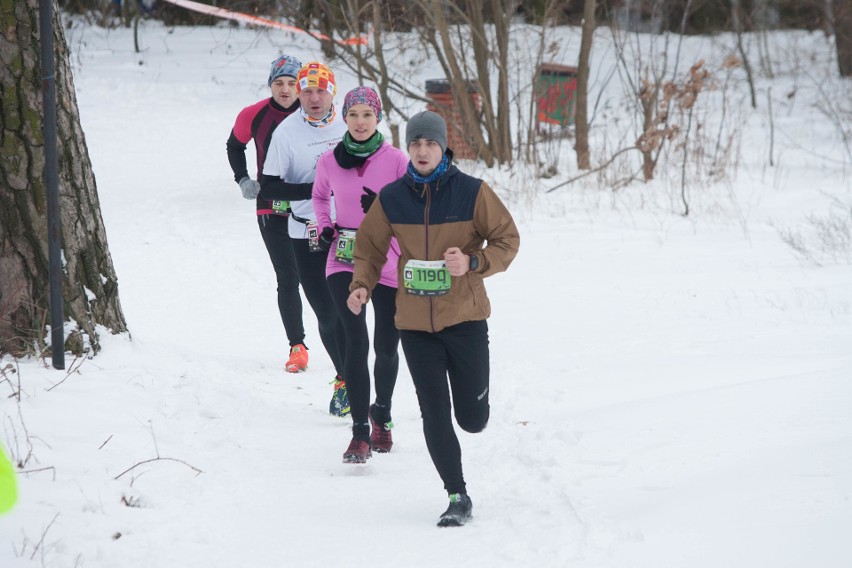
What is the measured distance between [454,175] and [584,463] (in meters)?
1.52

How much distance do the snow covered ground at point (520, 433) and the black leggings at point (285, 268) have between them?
0.37 metres

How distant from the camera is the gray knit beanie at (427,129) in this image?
3793 millimetres

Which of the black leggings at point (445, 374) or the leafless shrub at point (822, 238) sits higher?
the black leggings at point (445, 374)

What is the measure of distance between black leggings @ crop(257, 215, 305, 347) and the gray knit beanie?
2473 millimetres

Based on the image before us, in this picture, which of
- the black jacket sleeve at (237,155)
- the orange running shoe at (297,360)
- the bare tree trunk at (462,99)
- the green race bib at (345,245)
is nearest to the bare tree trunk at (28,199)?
the green race bib at (345,245)

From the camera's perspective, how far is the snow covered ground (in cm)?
347

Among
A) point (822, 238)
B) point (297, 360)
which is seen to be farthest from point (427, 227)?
point (822, 238)

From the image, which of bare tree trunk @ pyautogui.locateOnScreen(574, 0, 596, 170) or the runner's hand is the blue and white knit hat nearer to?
the runner's hand

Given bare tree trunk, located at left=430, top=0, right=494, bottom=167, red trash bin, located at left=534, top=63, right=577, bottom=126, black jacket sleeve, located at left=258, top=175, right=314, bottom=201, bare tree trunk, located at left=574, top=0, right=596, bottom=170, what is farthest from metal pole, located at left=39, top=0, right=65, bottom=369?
red trash bin, located at left=534, top=63, right=577, bottom=126

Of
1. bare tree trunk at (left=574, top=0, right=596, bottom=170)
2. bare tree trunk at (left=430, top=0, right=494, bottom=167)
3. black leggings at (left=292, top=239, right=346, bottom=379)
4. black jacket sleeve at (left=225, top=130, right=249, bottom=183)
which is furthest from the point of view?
bare tree trunk at (left=574, top=0, right=596, bottom=170)

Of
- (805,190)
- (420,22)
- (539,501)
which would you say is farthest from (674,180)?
(539,501)

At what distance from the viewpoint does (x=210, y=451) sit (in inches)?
179

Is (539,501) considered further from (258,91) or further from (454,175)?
(258,91)

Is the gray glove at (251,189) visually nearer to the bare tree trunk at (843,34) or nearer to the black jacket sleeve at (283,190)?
the black jacket sleeve at (283,190)
